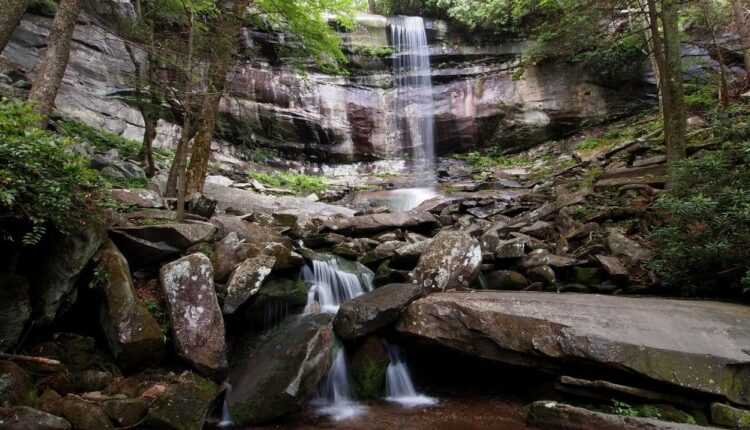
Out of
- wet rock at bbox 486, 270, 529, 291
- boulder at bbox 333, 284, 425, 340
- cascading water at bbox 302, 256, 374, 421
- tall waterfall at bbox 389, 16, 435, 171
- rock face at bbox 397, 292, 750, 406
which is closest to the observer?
rock face at bbox 397, 292, 750, 406

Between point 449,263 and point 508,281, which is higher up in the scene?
point 449,263

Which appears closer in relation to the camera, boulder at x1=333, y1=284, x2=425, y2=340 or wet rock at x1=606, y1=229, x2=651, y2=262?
boulder at x1=333, y1=284, x2=425, y2=340

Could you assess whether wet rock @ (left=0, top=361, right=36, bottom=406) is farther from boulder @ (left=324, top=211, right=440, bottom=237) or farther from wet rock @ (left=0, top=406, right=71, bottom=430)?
boulder @ (left=324, top=211, right=440, bottom=237)

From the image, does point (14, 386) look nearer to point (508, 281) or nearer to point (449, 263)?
point (449, 263)

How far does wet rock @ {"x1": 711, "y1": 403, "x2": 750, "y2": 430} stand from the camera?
3.36 m

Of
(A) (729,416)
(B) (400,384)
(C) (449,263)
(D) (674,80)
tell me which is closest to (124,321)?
Answer: (B) (400,384)

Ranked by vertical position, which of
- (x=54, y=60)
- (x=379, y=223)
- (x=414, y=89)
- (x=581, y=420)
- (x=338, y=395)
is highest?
(x=414, y=89)

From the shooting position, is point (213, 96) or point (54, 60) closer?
point (54, 60)

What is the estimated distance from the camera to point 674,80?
775 cm

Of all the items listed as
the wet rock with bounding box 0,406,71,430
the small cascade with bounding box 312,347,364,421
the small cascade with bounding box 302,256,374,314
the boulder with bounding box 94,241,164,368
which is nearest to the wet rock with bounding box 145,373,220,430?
the boulder with bounding box 94,241,164,368

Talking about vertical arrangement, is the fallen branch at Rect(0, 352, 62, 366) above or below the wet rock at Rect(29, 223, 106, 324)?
below

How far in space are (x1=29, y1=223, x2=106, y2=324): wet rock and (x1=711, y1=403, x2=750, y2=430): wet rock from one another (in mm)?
6489

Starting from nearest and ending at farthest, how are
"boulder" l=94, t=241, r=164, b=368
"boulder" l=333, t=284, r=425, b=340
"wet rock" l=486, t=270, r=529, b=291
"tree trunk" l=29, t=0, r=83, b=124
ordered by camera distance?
1. "boulder" l=94, t=241, r=164, b=368
2. "boulder" l=333, t=284, r=425, b=340
3. "tree trunk" l=29, t=0, r=83, b=124
4. "wet rock" l=486, t=270, r=529, b=291

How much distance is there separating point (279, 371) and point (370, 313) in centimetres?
135
